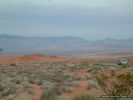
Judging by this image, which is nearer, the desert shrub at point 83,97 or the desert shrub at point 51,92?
the desert shrub at point 83,97

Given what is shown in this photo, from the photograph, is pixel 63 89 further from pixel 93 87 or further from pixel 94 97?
pixel 94 97

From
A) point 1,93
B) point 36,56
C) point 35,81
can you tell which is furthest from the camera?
point 36,56

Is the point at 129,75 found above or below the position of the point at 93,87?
above

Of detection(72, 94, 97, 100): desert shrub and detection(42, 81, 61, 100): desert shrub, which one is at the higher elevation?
detection(72, 94, 97, 100): desert shrub

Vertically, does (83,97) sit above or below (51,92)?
above

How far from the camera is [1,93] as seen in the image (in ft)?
75.4

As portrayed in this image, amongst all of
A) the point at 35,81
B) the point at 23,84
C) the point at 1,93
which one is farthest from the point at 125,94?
the point at 35,81

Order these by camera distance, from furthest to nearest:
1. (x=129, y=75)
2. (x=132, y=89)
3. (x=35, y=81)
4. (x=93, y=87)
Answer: (x=35, y=81) < (x=93, y=87) < (x=132, y=89) < (x=129, y=75)

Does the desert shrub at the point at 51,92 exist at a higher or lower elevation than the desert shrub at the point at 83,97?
lower

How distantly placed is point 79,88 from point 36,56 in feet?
234

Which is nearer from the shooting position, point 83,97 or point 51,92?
point 83,97

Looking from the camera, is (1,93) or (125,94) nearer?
(125,94)

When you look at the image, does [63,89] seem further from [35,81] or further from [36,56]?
[36,56]

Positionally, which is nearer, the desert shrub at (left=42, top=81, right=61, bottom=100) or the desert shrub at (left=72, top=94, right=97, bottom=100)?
the desert shrub at (left=72, top=94, right=97, bottom=100)
